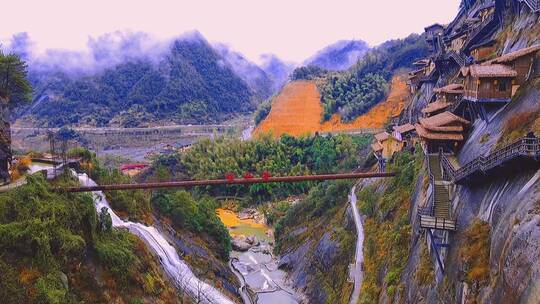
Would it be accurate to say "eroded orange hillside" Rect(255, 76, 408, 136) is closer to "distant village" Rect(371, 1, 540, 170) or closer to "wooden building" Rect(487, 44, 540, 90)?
"distant village" Rect(371, 1, 540, 170)

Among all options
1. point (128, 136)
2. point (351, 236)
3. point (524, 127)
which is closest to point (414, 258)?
point (524, 127)

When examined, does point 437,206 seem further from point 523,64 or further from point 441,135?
point 523,64

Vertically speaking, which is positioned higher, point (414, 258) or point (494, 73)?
point (494, 73)

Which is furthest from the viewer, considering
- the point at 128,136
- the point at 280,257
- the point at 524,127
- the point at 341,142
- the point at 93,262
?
the point at 128,136

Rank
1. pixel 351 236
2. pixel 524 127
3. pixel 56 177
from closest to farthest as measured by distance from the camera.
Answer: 1. pixel 524 127
2. pixel 56 177
3. pixel 351 236

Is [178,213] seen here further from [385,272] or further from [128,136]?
[128,136]

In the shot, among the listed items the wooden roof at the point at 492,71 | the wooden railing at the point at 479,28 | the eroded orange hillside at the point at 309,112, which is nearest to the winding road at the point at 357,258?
the wooden roof at the point at 492,71
